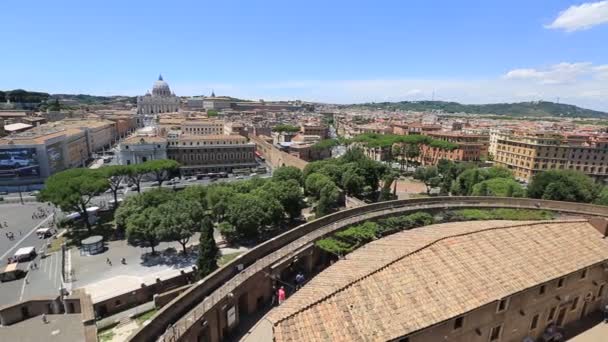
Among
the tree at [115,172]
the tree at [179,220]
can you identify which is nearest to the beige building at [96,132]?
the tree at [115,172]

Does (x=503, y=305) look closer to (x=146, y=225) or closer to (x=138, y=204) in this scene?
(x=146, y=225)

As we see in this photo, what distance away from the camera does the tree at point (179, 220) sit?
33.5 meters

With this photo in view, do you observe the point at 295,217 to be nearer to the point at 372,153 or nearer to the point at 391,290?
the point at 391,290

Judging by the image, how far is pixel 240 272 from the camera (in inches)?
770

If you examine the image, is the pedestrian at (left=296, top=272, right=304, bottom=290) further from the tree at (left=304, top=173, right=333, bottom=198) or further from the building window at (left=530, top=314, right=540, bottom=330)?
the tree at (left=304, top=173, right=333, bottom=198)

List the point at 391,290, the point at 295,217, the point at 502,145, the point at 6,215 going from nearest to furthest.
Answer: the point at 391,290, the point at 295,217, the point at 6,215, the point at 502,145

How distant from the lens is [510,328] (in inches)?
714

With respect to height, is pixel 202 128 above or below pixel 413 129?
below

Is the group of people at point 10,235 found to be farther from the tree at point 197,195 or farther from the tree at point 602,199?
the tree at point 602,199

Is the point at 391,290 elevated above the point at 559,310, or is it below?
above

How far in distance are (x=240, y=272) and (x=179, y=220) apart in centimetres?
1749

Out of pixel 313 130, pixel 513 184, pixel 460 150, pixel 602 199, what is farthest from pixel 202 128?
pixel 602 199

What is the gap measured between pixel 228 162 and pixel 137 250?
4313 centimetres

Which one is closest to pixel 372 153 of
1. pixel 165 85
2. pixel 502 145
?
pixel 502 145
